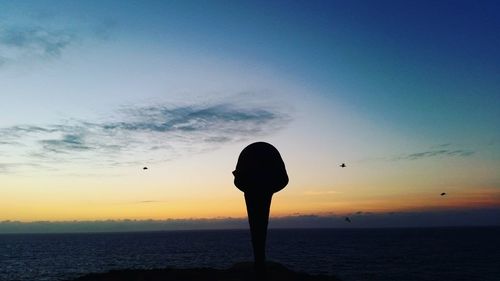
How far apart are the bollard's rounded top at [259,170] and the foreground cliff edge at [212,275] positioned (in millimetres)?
4494

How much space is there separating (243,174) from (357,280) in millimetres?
42708

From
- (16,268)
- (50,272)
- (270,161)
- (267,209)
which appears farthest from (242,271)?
(16,268)

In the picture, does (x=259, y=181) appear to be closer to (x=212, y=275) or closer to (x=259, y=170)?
(x=259, y=170)

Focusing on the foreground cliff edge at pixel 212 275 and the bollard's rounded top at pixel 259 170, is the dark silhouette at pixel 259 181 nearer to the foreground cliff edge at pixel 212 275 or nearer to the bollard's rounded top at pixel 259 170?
the bollard's rounded top at pixel 259 170

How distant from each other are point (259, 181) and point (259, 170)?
0.48m

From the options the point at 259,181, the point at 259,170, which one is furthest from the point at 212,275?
the point at 259,170

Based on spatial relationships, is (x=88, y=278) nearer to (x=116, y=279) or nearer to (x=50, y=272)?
(x=116, y=279)

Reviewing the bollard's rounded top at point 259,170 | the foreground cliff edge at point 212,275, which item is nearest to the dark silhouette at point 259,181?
the bollard's rounded top at point 259,170

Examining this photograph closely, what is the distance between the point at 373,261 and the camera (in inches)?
3140

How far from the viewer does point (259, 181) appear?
18.9 meters

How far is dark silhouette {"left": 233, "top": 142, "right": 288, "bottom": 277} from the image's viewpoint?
18938 mm

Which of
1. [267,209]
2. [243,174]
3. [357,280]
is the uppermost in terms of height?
[243,174]

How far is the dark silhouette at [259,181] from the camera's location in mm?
18938

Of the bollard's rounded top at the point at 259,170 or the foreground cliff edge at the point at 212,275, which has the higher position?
the bollard's rounded top at the point at 259,170
